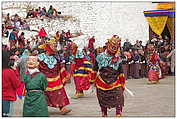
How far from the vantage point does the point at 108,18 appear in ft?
81.9

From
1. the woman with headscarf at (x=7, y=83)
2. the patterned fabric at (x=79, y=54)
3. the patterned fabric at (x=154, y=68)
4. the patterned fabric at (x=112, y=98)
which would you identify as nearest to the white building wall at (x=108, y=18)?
the patterned fabric at (x=154, y=68)

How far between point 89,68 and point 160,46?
9.76 meters

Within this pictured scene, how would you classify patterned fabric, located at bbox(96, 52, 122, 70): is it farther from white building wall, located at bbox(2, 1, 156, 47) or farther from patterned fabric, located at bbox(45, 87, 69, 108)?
white building wall, located at bbox(2, 1, 156, 47)

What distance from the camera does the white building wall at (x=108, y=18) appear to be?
24.6 m

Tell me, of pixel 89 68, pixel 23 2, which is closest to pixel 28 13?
pixel 23 2

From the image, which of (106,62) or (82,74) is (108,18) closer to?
(82,74)

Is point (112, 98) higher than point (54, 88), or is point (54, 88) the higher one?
point (54, 88)

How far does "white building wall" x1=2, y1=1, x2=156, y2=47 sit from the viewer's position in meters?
24.6

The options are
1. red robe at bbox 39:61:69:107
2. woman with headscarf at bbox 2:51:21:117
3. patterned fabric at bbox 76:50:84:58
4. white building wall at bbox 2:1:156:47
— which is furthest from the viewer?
white building wall at bbox 2:1:156:47

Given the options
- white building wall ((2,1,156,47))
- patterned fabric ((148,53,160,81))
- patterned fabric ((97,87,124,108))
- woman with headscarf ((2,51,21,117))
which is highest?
white building wall ((2,1,156,47))

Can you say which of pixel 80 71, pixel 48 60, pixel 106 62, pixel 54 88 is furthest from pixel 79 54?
pixel 106 62

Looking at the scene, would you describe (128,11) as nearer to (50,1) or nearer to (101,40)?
(101,40)

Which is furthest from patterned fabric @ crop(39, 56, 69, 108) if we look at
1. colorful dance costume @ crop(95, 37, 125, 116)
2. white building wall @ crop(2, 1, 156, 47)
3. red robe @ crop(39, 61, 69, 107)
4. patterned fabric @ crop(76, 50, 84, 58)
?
white building wall @ crop(2, 1, 156, 47)

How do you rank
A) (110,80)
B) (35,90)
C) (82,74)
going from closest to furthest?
(35,90) < (110,80) < (82,74)
